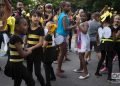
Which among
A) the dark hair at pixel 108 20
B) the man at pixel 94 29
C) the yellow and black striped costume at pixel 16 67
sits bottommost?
the yellow and black striped costume at pixel 16 67

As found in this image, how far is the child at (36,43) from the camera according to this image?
284 inches

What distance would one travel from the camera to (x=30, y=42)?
7387 mm

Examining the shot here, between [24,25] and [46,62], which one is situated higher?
[24,25]

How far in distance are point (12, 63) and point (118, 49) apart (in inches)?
151

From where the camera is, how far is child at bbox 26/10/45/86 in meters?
7.22

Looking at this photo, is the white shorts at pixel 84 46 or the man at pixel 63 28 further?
the white shorts at pixel 84 46

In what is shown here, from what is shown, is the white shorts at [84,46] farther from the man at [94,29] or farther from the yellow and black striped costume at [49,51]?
the man at [94,29]

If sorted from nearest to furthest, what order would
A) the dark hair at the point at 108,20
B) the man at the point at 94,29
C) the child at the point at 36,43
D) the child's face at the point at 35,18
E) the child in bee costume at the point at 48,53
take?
1. the child at the point at 36,43
2. the child's face at the point at 35,18
3. the child in bee costume at the point at 48,53
4. the dark hair at the point at 108,20
5. the man at the point at 94,29

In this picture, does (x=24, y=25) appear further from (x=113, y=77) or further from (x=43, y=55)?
(x=113, y=77)

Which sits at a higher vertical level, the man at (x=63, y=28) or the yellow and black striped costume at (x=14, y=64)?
the man at (x=63, y=28)

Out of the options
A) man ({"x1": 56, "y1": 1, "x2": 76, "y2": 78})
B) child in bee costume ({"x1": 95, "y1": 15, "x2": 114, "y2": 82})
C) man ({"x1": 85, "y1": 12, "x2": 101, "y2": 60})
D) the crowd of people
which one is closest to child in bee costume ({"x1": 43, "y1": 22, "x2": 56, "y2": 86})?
the crowd of people

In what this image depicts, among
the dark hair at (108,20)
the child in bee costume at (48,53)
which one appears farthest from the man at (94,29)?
the child in bee costume at (48,53)

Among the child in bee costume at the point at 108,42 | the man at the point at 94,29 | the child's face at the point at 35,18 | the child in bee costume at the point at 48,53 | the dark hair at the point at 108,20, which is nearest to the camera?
the child's face at the point at 35,18

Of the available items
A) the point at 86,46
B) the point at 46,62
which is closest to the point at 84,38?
the point at 86,46
